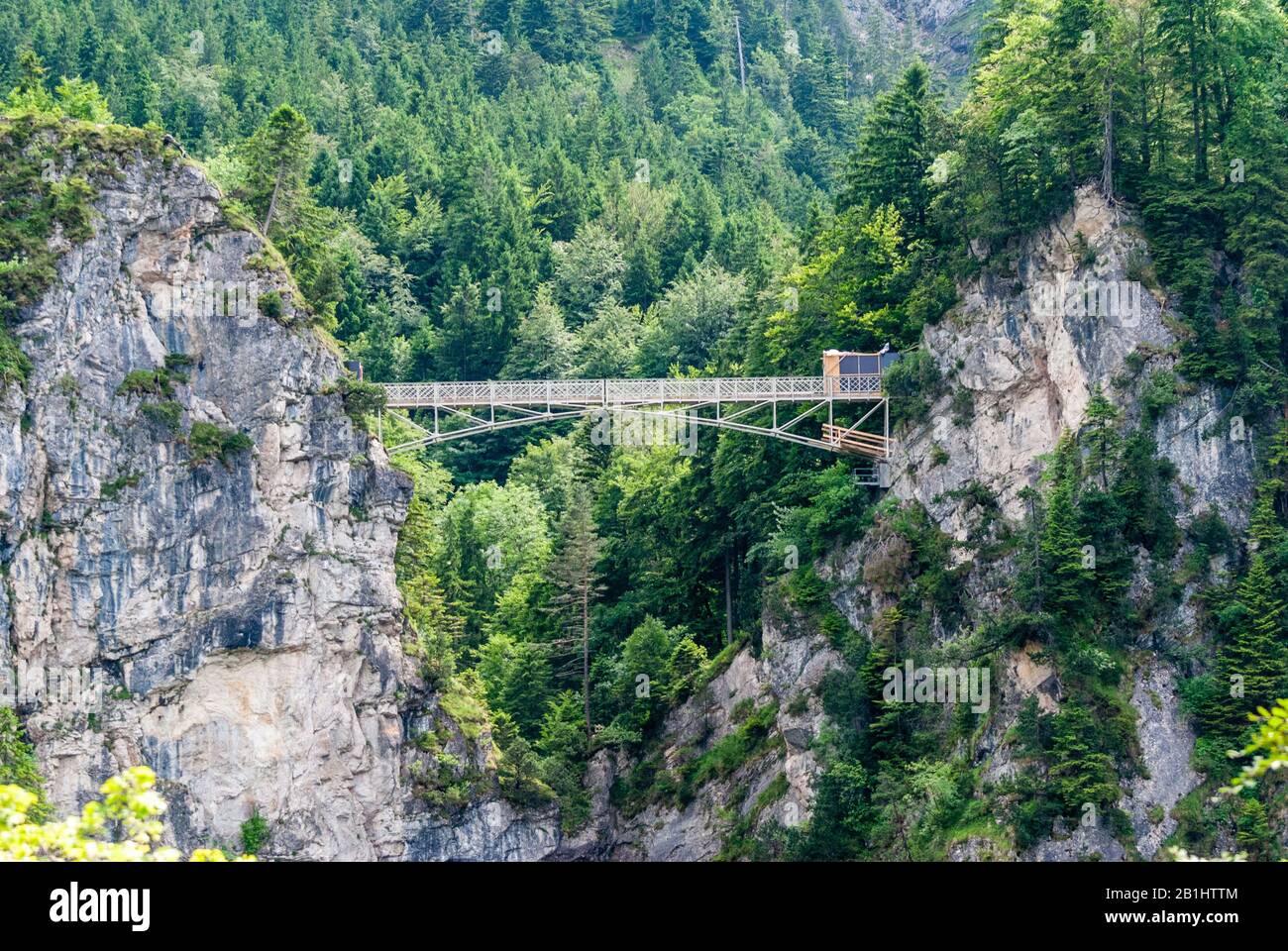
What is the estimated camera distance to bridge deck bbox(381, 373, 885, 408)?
64.8 metres

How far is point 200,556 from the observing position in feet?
216

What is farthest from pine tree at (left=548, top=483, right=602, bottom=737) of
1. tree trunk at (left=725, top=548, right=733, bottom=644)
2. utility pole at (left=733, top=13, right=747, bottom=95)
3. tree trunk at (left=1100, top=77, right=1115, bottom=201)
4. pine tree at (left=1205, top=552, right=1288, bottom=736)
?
utility pole at (left=733, top=13, right=747, bottom=95)

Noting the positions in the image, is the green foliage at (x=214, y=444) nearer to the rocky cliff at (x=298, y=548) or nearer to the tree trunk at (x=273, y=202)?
the rocky cliff at (x=298, y=548)

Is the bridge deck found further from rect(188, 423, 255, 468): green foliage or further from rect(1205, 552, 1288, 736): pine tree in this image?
rect(1205, 552, 1288, 736): pine tree

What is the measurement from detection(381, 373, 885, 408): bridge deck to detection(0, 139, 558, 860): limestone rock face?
3985 mm

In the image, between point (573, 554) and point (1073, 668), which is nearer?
point (1073, 668)

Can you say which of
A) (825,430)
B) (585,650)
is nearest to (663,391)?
(825,430)

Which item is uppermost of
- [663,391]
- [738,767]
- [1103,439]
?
[663,391]

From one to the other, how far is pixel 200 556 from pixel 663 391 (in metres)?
13.4

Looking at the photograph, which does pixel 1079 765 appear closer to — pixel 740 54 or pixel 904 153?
pixel 904 153

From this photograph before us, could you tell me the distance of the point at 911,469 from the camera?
64.1m
